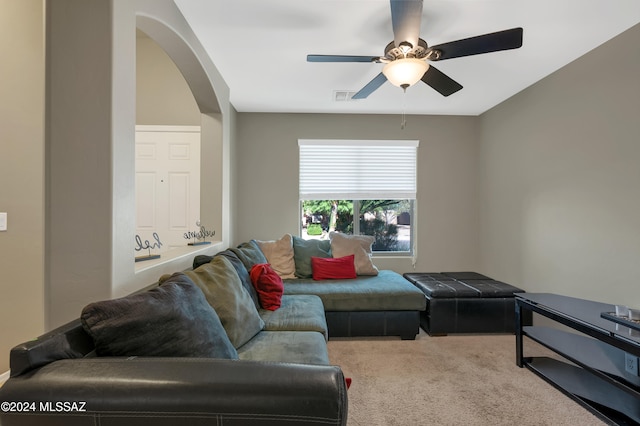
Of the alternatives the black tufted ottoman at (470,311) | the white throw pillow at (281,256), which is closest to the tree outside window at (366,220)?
the white throw pillow at (281,256)

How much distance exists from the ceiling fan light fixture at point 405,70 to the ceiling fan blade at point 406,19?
0.33 feet

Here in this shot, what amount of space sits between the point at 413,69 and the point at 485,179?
2.86m

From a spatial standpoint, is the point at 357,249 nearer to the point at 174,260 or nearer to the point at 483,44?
the point at 174,260

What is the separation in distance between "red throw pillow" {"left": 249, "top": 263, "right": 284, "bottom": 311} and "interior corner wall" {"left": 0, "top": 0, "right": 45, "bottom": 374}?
1.34 m

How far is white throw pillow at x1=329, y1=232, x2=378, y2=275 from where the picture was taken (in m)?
3.63

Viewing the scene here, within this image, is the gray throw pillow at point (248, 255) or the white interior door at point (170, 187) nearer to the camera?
the gray throw pillow at point (248, 255)

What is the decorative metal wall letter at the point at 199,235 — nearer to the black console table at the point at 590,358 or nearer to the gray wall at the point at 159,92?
the gray wall at the point at 159,92

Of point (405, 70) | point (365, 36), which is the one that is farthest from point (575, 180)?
point (365, 36)

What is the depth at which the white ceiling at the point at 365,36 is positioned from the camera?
2.01 metres

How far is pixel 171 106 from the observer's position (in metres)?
3.58

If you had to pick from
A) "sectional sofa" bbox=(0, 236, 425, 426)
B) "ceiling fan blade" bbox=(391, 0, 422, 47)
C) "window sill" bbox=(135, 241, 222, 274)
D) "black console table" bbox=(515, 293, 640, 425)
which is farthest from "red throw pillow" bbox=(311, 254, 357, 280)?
"ceiling fan blade" bbox=(391, 0, 422, 47)

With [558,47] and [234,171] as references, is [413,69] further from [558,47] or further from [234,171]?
[234,171]

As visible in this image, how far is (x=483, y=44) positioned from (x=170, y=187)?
3.43 meters

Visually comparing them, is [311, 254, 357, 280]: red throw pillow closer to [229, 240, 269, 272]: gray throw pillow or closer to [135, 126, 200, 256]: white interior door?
[229, 240, 269, 272]: gray throw pillow
